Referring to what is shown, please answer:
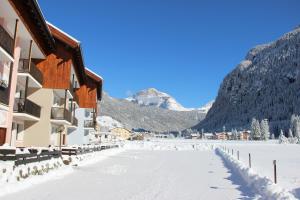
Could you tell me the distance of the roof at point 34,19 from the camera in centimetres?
2281

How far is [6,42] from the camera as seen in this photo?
2133cm

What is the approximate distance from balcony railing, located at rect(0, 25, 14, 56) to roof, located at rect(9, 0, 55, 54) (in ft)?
5.64

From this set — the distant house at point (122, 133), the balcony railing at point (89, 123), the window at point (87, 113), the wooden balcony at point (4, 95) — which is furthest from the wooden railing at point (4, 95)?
the distant house at point (122, 133)

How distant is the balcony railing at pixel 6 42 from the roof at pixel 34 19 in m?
1.72

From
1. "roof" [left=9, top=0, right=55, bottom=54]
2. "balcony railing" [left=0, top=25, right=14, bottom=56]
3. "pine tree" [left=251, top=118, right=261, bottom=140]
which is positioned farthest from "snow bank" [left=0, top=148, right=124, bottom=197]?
"pine tree" [left=251, top=118, right=261, bottom=140]

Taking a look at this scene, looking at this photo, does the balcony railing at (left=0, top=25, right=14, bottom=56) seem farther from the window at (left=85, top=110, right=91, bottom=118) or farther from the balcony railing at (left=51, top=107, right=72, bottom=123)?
the window at (left=85, top=110, right=91, bottom=118)

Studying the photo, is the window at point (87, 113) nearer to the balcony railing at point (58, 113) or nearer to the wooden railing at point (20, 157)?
the balcony railing at point (58, 113)

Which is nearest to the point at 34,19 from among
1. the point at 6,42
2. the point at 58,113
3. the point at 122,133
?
the point at 6,42

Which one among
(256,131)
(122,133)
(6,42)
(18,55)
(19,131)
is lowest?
(19,131)

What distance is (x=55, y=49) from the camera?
34219 millimetres

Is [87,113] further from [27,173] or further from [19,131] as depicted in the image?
[27,173]

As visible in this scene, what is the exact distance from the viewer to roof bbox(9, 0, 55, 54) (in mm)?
22812

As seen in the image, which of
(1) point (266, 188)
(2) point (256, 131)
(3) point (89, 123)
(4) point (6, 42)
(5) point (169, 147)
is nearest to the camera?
(1) point (266, 188)

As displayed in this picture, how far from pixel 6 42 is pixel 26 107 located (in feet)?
25.0
